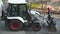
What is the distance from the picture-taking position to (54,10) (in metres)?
15.7

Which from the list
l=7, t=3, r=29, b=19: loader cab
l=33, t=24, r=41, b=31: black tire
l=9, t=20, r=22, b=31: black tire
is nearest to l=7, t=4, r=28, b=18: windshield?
l=7, t=3, r=29, b=19: loader cab

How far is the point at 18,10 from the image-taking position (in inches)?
383

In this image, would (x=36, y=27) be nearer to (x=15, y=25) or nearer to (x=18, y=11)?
(x=15, y=25)

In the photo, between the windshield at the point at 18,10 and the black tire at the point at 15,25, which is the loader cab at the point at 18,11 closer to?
the windshield at the point at 18,10

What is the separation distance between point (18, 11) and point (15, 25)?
0.66 m

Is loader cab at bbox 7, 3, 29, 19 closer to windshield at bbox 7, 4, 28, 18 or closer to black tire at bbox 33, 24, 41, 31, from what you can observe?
windshield at bbox 7, 4, 28, 18

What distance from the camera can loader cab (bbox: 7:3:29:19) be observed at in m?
9.73

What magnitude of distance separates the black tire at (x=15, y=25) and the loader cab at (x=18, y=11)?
0.38 metres

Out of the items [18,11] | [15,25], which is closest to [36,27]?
[15,25]

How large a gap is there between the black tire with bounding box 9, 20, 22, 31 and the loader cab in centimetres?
A: 38

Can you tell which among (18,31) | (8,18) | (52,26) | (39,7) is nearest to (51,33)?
(52,26)

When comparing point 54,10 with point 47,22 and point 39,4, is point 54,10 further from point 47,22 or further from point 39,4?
point 47,22

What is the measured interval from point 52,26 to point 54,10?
20.5 ft

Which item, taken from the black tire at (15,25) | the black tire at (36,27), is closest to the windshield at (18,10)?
the black tire at (15,25)
